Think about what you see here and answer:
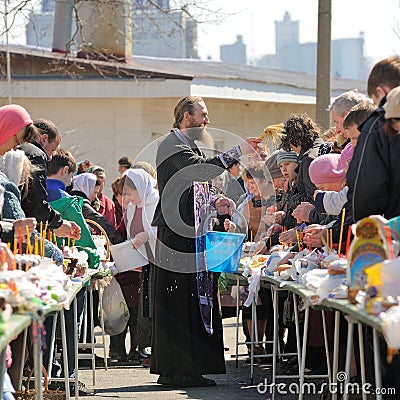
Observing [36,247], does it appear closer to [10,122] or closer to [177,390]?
[10,122]

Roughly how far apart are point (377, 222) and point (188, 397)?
338 centimetres

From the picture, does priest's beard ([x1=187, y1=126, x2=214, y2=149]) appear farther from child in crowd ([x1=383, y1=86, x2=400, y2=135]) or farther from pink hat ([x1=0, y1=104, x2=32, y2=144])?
child in crowd ([x1=383, y1=86, x2=400, y2=135])

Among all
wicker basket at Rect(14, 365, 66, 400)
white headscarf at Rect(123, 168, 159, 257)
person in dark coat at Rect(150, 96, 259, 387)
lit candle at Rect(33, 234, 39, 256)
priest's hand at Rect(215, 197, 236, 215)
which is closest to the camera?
lit candle at Rect(33, 234, 39, 256)

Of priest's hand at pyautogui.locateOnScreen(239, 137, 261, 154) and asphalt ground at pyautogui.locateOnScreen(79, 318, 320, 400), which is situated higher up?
priest's hand at pyautogui.locateOnScreen(239, 137, 261, 154)

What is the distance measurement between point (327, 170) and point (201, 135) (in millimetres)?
1512

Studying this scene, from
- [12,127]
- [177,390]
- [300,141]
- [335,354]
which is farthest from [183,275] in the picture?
[335,354]

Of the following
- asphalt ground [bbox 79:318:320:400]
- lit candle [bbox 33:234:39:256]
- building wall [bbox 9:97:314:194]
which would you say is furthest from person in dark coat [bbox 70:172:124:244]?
building wall [bbox 9:97:314:194]

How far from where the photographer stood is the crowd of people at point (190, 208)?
706 cm

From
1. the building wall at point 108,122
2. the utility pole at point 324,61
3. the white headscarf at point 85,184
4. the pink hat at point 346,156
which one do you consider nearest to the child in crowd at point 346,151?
the pink hat at point 346,156

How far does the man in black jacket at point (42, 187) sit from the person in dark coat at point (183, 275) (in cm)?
81

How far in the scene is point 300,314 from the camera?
334 inches

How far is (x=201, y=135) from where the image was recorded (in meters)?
8.66

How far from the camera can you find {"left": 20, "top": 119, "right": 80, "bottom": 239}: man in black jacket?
24.4ft

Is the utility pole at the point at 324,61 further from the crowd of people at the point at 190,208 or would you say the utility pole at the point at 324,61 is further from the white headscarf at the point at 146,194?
the white headscarf at the point at 146,194
